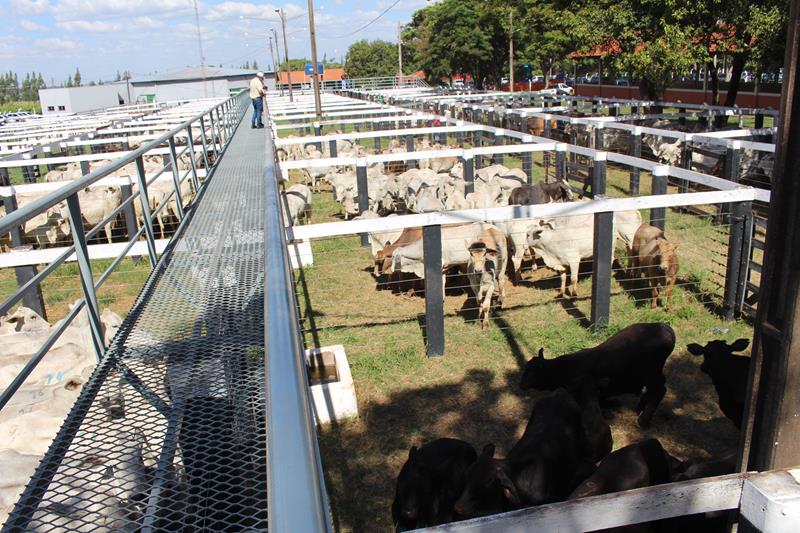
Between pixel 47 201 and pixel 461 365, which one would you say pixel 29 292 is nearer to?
pixel 461 365

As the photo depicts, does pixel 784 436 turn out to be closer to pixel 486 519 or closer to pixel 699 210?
pixel 486 519

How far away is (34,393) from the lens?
4508 millimetres

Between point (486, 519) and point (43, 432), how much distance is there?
2862mm

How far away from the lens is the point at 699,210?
44.4 ft

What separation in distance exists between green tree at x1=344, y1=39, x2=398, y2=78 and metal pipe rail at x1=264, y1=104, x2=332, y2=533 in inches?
3623

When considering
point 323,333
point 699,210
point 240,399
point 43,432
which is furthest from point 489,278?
point 699,210

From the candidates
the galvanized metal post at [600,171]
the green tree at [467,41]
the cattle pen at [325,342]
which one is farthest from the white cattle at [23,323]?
the green tree at [467,41]

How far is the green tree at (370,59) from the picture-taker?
300ft

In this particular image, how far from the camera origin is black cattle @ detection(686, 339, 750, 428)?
225 inches

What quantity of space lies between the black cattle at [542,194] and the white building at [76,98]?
65366 mm

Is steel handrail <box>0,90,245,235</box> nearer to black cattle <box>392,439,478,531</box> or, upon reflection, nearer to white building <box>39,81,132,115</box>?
black cattle <box>392,439,478,531</box>

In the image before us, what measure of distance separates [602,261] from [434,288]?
6.79 feet

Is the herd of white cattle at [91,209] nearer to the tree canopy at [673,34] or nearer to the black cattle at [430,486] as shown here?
the black cattle at [430,486]

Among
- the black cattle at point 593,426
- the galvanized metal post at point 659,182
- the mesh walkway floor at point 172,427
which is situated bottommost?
the black cattle at point 593,426
